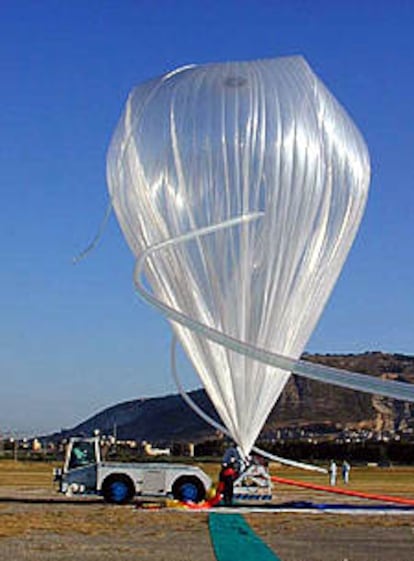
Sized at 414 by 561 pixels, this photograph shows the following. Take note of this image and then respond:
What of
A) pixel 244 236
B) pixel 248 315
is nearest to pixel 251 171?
pixel 244 236

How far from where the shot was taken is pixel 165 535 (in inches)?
807

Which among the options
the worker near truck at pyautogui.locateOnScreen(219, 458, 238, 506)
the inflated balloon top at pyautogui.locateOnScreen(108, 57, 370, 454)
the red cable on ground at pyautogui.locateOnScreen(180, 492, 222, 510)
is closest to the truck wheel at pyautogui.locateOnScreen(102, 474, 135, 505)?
the red cable on ground at pyautogui.locateOnScreen(180, 492, 222, 510)

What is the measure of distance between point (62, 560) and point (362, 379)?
6.72 meters

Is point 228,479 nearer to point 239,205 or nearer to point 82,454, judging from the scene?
point 82,454

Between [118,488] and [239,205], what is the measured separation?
873 cm

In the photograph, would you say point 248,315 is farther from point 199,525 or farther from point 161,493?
point 161,493

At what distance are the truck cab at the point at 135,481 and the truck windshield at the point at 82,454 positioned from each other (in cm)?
59

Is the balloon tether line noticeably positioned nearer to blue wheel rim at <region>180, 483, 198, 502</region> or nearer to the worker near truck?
the worker near truck

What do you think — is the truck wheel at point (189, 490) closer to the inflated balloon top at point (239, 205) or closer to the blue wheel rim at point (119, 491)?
the blue wheel rim at point (119, 491)

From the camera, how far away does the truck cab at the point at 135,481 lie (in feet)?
93.9

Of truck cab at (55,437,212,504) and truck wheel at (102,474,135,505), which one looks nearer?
truck cab at (55,437,212,504)

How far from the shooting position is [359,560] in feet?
55.1

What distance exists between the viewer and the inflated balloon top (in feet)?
80.1

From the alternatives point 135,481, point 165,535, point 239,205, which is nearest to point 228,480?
point 135,481
